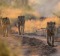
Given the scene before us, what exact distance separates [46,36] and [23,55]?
30 centimetres

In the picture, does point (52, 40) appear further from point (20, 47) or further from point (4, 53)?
point (4, 53)

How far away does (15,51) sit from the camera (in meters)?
2.39

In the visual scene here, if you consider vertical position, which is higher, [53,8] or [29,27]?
[53,8]

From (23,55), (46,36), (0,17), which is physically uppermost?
(0,17)

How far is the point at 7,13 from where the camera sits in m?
2.46

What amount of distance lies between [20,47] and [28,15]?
0.34m

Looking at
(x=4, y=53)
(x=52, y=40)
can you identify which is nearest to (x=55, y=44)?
(x=52, y=40)

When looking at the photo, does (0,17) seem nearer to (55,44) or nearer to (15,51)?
(15,51)

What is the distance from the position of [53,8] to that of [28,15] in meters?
0.26

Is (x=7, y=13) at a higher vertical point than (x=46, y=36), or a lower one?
higher

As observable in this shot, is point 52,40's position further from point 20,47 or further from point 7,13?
point 7,13

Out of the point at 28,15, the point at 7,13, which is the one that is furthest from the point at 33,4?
the point at 7,13

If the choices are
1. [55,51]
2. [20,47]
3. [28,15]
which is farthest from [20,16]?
[55,51]

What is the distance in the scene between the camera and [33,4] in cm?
249
